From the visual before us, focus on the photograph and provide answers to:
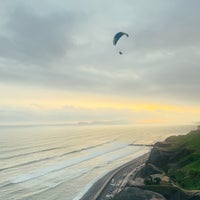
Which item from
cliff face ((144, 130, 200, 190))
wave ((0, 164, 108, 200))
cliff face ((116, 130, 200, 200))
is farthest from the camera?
wave ((0, 164, 108, 200))

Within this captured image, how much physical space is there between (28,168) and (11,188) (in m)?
25.4

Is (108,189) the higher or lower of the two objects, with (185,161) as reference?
lower

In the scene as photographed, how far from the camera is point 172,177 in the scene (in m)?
50.1

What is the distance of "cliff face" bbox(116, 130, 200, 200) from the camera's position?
40312mm

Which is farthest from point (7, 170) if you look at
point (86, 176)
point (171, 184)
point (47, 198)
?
point (171, 184)

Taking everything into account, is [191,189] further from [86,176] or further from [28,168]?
[28,168]

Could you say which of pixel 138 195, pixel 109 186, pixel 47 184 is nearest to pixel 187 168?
pixel 109 186

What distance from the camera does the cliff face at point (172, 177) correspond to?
1587 inches

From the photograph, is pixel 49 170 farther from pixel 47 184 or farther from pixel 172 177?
pixel 172 177

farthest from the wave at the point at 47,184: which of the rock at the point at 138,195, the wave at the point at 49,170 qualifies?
the rock at the point at 138,195

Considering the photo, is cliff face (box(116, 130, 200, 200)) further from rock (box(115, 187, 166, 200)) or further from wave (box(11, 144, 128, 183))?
wave (box(11, 144, 128, 183))

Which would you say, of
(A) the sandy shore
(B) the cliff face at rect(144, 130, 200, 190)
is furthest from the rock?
(A) the sandy shore

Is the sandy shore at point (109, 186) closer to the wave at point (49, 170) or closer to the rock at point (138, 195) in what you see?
the rock at point (138, 195)

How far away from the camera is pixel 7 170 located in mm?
85750
